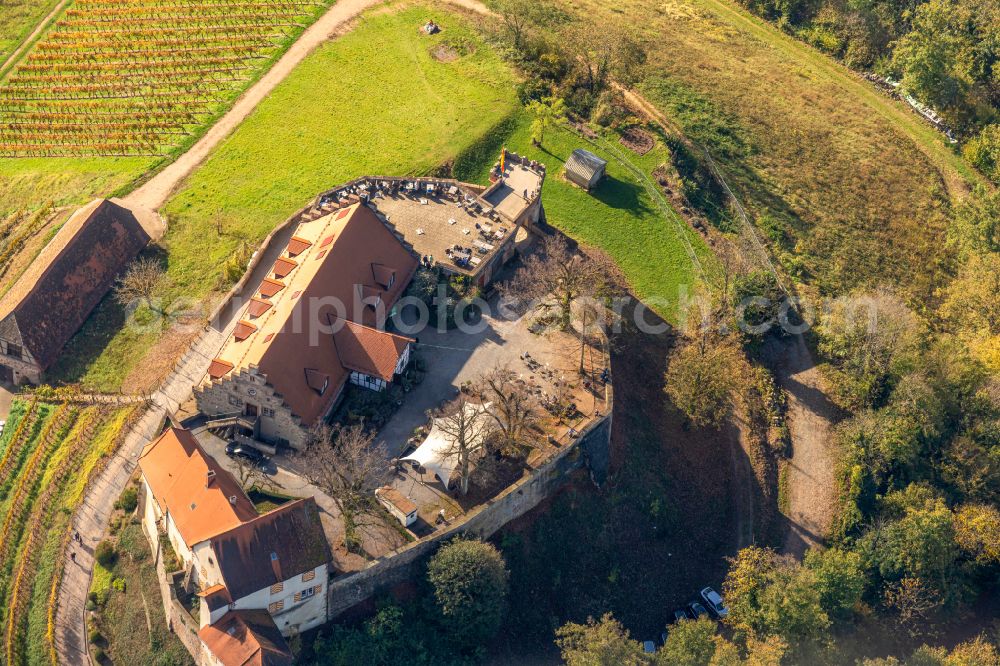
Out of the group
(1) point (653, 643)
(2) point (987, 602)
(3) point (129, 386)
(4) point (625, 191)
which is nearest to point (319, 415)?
(3) point (129, 386)

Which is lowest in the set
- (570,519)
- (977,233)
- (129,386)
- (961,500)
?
(129,386)

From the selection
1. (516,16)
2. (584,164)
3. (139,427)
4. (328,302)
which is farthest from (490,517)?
(516,16)

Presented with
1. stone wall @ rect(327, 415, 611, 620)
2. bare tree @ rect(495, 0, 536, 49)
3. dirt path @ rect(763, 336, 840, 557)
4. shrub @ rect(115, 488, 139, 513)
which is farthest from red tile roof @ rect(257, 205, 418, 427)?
bare tree @ rect(495, 0, 536, 49)

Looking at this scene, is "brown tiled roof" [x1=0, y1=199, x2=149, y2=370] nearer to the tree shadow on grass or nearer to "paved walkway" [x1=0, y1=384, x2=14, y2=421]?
"paved walkway" [x1=0, y1=384, x2=14, y2=421]

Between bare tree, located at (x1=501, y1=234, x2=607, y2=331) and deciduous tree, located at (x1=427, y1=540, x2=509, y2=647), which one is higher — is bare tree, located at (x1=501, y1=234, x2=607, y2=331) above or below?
above

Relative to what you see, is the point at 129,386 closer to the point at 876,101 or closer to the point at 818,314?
the point at 818,314

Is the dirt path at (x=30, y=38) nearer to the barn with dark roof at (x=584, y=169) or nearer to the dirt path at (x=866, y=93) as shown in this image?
the barn with dark roof at (x=584, y=169)

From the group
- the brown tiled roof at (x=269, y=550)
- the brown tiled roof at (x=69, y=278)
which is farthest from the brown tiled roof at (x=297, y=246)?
the brown tiled roof at (x=269, y=550)
